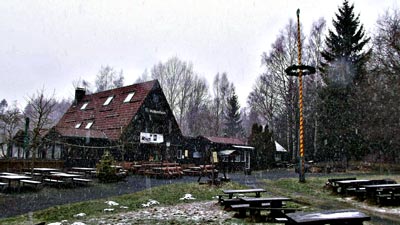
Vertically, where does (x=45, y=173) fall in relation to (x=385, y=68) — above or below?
below

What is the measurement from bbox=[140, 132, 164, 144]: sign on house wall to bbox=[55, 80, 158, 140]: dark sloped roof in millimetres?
2021

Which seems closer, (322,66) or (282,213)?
(282,213)

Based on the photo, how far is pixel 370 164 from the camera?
3039 cm

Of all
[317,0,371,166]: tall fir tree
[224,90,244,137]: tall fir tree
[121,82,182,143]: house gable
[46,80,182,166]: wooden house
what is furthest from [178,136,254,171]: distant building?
[224,90,244,137]: tall fir tree

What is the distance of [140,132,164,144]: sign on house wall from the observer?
102 ft

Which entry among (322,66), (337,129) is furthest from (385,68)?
(322,66)

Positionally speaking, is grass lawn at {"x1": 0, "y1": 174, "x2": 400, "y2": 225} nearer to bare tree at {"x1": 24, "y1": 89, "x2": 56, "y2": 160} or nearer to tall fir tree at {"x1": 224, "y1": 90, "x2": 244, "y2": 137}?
bare tree at {"x1": 24, "y1": 89, "x2": 56, "y2": 160}

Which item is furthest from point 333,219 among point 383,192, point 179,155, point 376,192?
point 179,155

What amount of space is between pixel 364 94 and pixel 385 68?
432cm

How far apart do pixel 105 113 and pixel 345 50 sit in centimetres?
2405

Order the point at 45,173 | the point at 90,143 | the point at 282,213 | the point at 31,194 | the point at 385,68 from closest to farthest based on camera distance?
the point at 282,213 < the point at 31,194 < the point at 45,173 < the point at 385,68 < the point at 90,143

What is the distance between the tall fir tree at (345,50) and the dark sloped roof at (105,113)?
17.2 metres

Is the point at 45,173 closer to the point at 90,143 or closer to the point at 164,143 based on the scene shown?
the point at 90,143

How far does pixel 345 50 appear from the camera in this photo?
35250 mm
